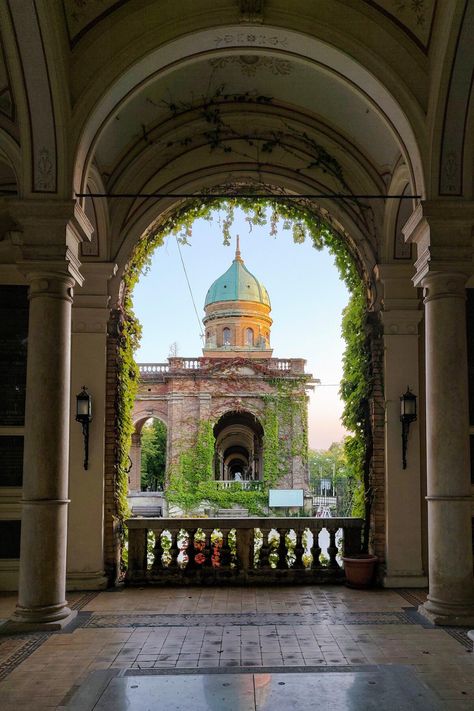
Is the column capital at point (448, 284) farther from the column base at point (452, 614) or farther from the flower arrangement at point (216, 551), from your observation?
the flower arrangement at point (216, 551)

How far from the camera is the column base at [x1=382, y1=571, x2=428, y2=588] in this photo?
10094 mm

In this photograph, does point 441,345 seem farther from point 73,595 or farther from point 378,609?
point 73,595

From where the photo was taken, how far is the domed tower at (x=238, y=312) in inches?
1902

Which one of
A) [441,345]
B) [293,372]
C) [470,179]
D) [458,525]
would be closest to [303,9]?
[470,179]

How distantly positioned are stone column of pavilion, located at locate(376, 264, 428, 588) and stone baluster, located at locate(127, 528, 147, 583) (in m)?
3.45

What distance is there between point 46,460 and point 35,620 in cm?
165

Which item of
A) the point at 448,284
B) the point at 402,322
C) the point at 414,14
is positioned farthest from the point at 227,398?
the point at 414,14

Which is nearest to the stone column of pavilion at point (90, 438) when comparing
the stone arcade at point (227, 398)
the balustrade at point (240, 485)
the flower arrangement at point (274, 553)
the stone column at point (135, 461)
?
the flower arrangement at point (274, 553)

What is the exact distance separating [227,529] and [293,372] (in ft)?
76.2

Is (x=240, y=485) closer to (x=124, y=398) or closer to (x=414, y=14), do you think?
(x=124, y=398)

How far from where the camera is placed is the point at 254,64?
9680 millimetres

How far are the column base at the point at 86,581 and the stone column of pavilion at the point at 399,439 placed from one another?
3.95m

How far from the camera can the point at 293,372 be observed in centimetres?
3366

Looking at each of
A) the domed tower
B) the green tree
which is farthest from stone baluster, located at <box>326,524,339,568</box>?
the green tree
